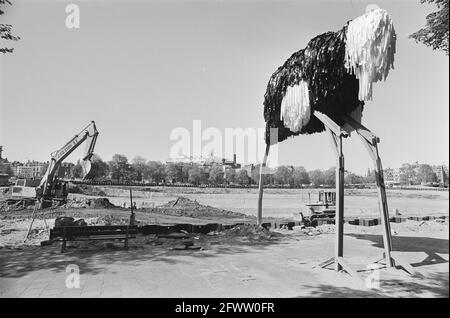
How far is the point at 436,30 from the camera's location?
5.49 metres

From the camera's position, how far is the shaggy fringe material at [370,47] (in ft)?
20.5

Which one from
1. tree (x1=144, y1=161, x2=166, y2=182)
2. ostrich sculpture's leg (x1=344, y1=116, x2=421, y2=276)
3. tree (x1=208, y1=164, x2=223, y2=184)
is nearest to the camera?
ostrich sculpture's leg (x1=344, y1=116, x2=421, y2=276)

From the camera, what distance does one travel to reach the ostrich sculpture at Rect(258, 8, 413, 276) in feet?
21.1

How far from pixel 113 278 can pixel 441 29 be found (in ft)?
23.4

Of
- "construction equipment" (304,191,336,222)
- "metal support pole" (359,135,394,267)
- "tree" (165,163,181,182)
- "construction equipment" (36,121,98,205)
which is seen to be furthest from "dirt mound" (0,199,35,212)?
"tree" (165,163,181,182)

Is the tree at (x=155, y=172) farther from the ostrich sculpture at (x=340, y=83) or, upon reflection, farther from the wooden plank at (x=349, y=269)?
the wooden plank at (x=349, y=269)

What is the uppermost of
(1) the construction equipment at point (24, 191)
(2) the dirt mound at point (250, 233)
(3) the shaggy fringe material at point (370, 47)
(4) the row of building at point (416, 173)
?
(3) the shaggy fringe material at point (370, 47)

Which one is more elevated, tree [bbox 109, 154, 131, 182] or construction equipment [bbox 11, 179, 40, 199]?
tree [bbox 109, 154, 131, 182]

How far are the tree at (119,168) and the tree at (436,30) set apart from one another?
92812 mm

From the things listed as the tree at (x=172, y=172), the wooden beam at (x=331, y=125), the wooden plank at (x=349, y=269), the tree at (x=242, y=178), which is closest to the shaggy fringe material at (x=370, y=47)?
the wooden beam at (x=331, y=125)

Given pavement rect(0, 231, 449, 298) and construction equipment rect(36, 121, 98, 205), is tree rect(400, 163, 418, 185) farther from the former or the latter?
construction equipment rect(36, 121, 98, 205)

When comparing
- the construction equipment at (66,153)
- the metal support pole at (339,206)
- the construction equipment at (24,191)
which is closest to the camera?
the metal support pole at (339,206)

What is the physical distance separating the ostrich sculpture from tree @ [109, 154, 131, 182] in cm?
8950
